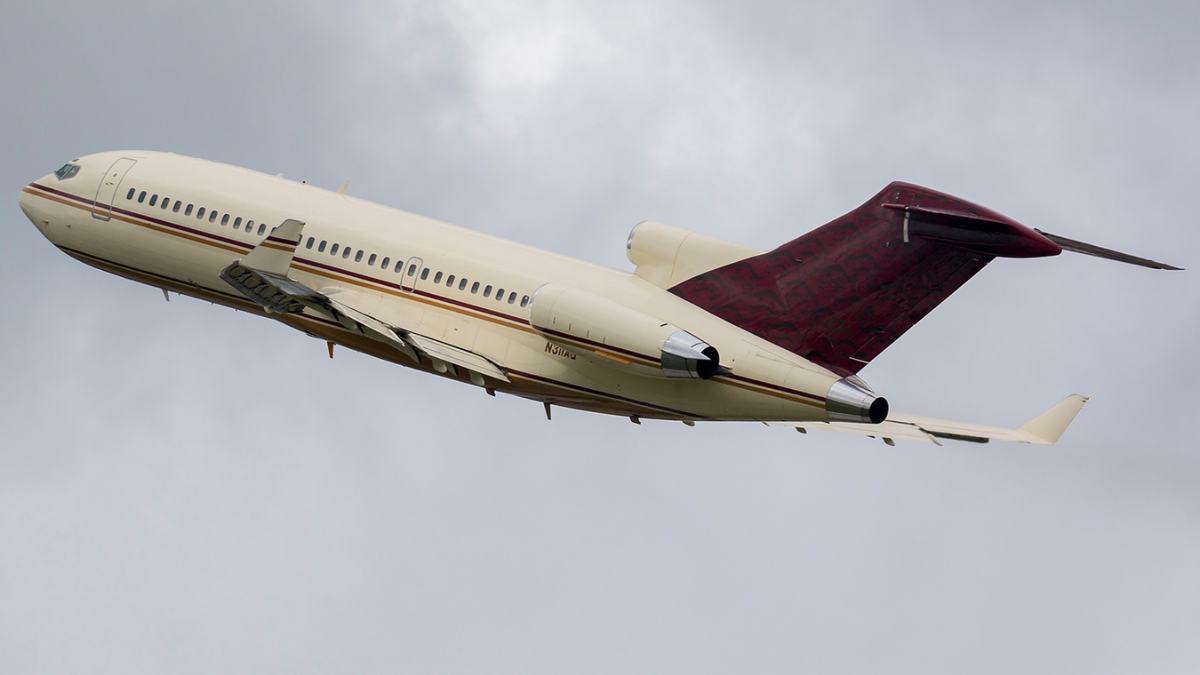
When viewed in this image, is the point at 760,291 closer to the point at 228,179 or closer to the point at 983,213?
the point at 983,213

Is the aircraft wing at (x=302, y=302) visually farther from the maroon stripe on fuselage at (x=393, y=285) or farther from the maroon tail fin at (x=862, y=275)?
the maroon tail fin at (x=862, y=275)

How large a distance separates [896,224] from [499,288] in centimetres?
861

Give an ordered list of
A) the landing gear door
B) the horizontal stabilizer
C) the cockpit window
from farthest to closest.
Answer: the cockpit window → the landing gear door → the horizontal stabilizer

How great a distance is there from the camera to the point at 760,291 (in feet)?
136

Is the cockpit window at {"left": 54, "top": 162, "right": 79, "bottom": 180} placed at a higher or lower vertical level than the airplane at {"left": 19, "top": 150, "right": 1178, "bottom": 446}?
higher

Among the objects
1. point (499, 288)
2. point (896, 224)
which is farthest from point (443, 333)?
point (896, 224)

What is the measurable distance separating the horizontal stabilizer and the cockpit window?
77.5ft

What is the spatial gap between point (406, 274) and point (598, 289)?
445cm

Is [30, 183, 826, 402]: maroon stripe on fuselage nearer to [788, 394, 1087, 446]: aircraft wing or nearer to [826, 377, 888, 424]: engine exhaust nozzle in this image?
[826, 377, 888, 424]: engine exhaust nozzle

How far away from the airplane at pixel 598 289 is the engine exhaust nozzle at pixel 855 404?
4 centimetres

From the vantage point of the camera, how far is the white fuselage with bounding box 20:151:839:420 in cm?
4109

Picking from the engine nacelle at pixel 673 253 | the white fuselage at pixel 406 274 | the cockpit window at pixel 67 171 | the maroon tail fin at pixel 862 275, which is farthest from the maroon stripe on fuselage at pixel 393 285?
the engine nacelle at pixel 673 253

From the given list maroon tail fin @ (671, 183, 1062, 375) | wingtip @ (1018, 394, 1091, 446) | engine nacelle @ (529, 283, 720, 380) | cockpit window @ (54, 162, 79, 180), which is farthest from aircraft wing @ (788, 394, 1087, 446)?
cockpit window @ (54, 162, 79, 180)

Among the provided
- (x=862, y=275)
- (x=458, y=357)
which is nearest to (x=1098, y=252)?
(x=862, y=275)
